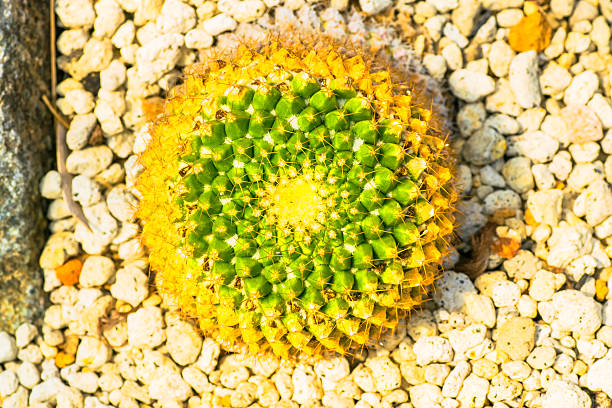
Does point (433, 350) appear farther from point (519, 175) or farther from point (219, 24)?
point (219, 24)

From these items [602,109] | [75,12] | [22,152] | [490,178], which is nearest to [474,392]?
[490,178]

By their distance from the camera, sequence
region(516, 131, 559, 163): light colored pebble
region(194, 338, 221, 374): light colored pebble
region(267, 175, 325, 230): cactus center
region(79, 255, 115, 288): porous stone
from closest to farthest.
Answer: region(267, 175, 325, 230): cactus center, region(194, 338, 221, 374): light colored pebble, region(79, 255, 115, 288): porous stone, region(516, 131, 559, 163): light colored pebble

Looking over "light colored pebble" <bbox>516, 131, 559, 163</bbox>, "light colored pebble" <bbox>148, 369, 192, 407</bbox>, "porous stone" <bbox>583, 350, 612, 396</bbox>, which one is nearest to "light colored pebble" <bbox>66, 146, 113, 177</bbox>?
"light colored pebble" <bbox>148, 369, 192, 407</bbox>

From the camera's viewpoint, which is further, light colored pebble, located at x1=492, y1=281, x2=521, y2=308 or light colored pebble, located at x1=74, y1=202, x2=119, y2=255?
light colored pebble, located at x1=74, y1=202, x2=119, y2=255

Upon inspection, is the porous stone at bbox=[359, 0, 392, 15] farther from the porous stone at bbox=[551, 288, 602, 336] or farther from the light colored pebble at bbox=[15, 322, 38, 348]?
the light colored pebble at bbox=[15, 322, 38, 348]

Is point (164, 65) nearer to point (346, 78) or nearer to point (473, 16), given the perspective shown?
point (346, 78)

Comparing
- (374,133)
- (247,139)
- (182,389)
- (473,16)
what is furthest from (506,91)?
(182,389)

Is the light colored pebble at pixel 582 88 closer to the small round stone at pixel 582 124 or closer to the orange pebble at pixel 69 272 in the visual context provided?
the small round stone at pixel 582 124

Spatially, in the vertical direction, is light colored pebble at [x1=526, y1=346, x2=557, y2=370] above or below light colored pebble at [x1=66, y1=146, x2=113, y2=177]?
below
